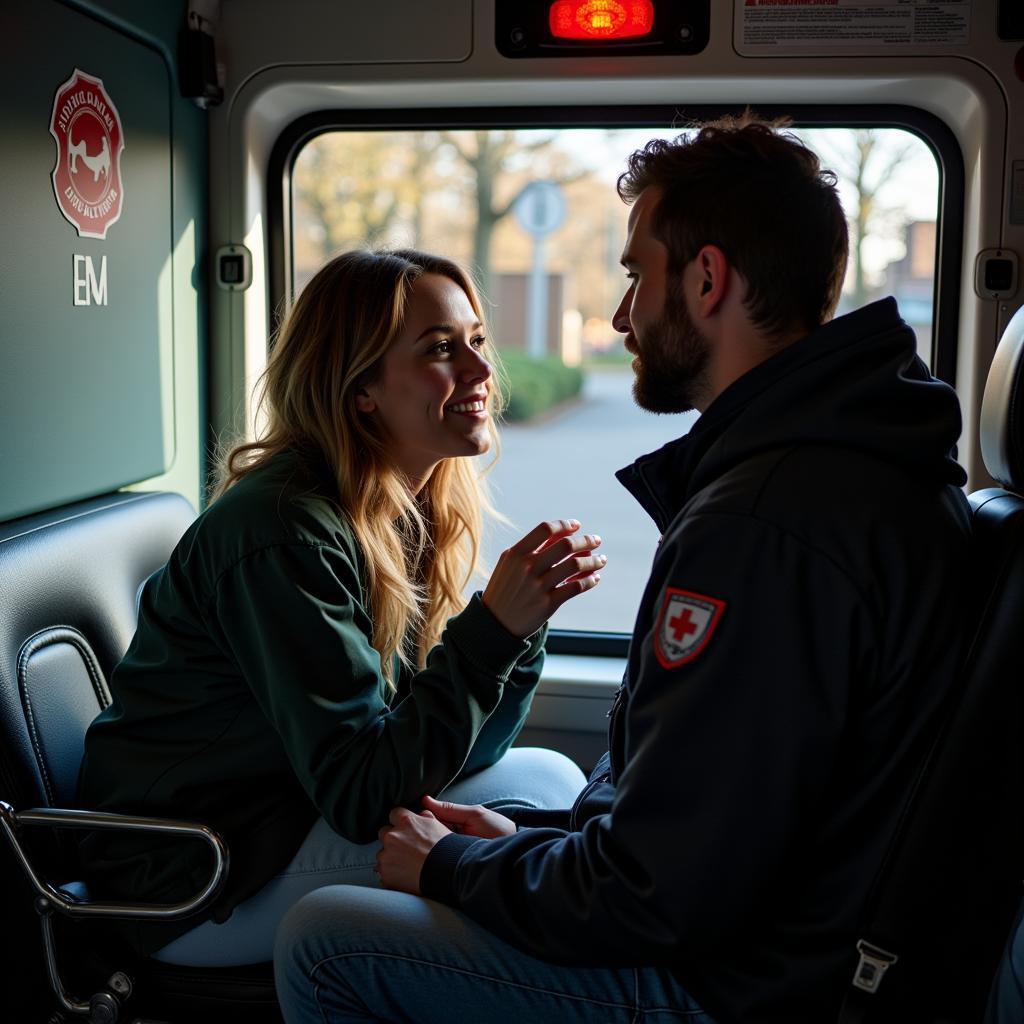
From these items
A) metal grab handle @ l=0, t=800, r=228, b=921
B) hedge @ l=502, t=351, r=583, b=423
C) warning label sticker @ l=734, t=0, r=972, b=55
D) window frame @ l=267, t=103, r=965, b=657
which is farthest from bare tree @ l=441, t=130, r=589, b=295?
metal grab handle @ l=0, t=800, r=228, b=921

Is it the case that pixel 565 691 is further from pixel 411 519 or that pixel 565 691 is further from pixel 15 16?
pixel 15 16

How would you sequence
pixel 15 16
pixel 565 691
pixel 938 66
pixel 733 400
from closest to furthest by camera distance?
1. pixel 733 400
2. pixel 15 16
3. pixel 938 66
4. pixel 565 691

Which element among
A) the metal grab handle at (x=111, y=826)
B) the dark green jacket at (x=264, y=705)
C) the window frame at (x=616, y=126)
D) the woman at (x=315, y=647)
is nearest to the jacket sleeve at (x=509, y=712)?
the woman at (x=315, y=647)

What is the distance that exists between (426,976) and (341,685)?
418 mm

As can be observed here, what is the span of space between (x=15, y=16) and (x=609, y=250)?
2.48 meters

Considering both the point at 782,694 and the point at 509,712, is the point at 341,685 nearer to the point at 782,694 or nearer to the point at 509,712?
the point at 509,712

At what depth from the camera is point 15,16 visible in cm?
193

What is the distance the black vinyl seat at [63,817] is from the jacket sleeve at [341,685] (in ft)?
0.63

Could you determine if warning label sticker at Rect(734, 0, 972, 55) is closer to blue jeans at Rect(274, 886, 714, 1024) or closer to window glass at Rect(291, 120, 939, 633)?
window glass at Rect(291, 120, 939, 633)

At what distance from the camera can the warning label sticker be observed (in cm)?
235

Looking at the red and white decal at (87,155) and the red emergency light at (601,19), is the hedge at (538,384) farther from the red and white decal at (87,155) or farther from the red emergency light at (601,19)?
the red and white decal at (87,155)

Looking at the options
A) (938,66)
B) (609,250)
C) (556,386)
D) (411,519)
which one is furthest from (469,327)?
(609,250)

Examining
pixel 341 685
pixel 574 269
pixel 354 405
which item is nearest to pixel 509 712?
pixel 341 685

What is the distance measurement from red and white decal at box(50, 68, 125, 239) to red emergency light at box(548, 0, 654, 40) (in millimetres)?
911
